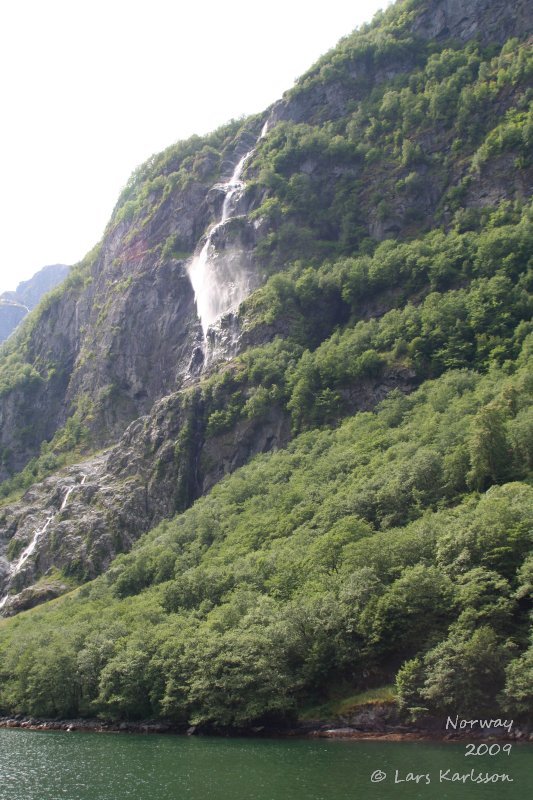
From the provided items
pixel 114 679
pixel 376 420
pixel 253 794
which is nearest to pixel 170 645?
pixel 114 679

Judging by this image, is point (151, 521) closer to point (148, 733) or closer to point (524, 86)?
point (148, 733)

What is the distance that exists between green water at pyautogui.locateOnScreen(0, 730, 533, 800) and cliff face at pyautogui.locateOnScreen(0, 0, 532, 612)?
74217 mm

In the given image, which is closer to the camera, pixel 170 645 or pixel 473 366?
pixel 170 645

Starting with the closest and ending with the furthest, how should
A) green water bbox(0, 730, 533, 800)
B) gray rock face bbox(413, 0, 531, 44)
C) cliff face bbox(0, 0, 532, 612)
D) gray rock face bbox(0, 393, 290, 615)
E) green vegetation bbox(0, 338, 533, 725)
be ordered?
green water bbox(0, 730, 533, 800), green vegetation bbox(0, 338, 533, 725), gray rock face bbox(0, 393, 290, 615), cliff face bbox(0, 0, 532, 612), gray rock face bbox(413, 0, 531, 44)

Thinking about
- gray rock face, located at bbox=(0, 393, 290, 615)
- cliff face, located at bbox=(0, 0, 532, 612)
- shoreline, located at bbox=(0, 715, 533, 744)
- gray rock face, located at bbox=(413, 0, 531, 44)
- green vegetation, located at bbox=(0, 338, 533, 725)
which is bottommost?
shoreline, located at bbox=(0, 715, 533, 744)

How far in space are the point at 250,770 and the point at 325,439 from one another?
7236cm

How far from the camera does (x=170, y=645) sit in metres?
74.1

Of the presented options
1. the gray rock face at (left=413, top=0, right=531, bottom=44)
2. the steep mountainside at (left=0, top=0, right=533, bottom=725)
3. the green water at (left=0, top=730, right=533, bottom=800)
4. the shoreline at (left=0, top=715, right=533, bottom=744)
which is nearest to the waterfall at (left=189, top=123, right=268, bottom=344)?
the steep mountainside at (left=0, top=0, right=533, bottom=725)

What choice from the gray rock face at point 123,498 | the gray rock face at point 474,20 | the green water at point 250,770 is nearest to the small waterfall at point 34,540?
the gray rock face at point 123,498

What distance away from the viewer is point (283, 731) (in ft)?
212

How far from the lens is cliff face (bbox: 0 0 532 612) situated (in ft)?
457

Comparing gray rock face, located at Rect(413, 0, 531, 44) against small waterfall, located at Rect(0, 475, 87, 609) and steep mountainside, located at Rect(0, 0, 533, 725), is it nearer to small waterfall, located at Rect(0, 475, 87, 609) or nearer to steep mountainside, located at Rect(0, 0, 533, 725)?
steep mountainside, located at Rect(0, 0, 533, 725)

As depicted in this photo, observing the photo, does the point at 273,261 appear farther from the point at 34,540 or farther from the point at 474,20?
the point at 34,540

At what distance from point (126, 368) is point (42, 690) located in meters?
118
